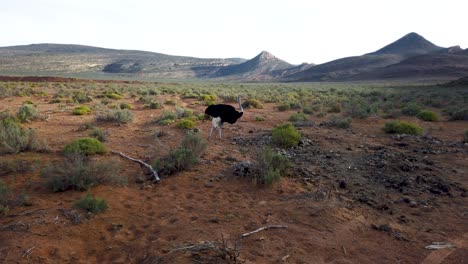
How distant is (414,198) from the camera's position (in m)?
6.66

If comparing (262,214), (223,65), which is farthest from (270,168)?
(223,65)

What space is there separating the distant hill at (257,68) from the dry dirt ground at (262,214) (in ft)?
361

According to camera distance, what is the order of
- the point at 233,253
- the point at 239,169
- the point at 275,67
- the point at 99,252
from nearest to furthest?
the point at 233,253 → the point at 99,252 → the point at 239,169 → the point at 275,67

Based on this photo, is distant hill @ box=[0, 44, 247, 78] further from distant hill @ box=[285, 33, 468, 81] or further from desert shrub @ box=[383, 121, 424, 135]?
desert shrub @ box=[383, 121, 424, 135]

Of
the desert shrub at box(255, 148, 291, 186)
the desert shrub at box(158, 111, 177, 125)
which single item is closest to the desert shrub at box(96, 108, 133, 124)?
the desert shrub at box(158, 111, 177, 125)

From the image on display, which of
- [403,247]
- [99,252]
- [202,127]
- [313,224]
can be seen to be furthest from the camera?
[202,127]

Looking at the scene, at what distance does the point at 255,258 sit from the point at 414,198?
361cm

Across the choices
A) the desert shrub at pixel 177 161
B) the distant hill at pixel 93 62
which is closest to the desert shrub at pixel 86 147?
the desert shrub at pixel 177 161

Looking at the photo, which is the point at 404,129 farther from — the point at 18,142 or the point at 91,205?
the point at 18,142

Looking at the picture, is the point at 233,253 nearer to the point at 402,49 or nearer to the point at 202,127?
the point at 202,127

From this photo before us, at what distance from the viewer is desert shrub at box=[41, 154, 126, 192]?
253 inches

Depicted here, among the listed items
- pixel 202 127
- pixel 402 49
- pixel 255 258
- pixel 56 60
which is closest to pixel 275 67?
pixel 402 49

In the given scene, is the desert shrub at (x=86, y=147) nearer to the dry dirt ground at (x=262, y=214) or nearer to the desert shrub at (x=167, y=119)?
the dry dirt ground at (x=262, y=214)

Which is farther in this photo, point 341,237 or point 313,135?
point 313,135
